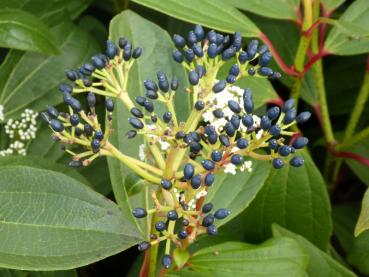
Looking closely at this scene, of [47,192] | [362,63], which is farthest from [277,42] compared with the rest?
[47,192]

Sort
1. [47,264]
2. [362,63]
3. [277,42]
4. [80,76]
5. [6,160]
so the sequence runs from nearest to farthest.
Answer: [47,264] → [80,76] → [6,160] → [277,42] → [362,63]

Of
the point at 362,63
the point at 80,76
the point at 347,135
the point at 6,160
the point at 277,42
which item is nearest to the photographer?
the point at 80,76

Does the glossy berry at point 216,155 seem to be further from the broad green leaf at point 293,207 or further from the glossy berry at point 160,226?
the broad green leaf at point 293,207

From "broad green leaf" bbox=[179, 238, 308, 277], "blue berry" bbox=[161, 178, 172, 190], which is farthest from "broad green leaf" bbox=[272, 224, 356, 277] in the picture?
"blue berry" bbox=[161, 178, 172, 190]

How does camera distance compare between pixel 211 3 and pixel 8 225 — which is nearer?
pixel 8 225

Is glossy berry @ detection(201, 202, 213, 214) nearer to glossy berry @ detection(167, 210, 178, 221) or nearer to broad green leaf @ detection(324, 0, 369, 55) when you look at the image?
glossy berry @ detection(167, 210, 178, 221)

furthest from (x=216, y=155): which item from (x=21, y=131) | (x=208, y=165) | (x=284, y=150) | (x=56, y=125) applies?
(x=21, y=131)

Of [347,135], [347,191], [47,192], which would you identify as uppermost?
[47,192]

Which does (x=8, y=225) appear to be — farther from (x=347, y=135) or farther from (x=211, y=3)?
(x=347, y=135)
